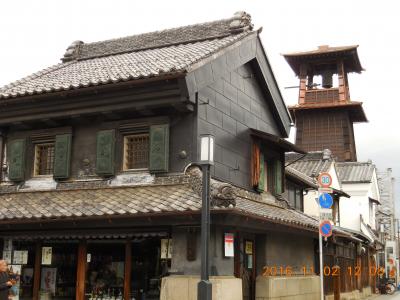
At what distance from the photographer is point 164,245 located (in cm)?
1312

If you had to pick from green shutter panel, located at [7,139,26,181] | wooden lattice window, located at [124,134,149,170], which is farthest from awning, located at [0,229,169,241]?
wooden lattice window, located at [124,134,149,170]

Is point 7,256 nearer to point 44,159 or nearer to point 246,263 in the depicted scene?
point 44,159

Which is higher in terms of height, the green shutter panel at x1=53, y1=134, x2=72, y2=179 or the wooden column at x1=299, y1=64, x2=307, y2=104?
the wooden column at x1=299, y1=64, x2=307, y2=104

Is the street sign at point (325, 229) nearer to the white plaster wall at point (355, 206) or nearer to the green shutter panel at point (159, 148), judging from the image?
the green shutter panel at point (159, 148)

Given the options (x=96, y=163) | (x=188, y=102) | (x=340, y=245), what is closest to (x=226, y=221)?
(x=188, y=102)

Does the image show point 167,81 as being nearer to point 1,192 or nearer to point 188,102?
point 188,102

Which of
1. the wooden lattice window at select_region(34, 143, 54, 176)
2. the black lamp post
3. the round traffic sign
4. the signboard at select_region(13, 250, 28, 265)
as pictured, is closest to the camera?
the black lamp post

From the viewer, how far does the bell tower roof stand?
143 feet

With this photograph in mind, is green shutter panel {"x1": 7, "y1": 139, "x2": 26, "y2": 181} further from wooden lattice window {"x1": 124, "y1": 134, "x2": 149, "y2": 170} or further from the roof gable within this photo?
the roof gable

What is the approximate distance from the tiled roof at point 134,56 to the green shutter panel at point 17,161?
161 centimetres

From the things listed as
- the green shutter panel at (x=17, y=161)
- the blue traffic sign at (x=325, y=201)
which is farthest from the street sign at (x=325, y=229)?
the green shutter panel at (x=17, y=161)

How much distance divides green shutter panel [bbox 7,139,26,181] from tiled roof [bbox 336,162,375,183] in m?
27.0

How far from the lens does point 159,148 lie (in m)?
14.1

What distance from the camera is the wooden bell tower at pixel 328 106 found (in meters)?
43.3
